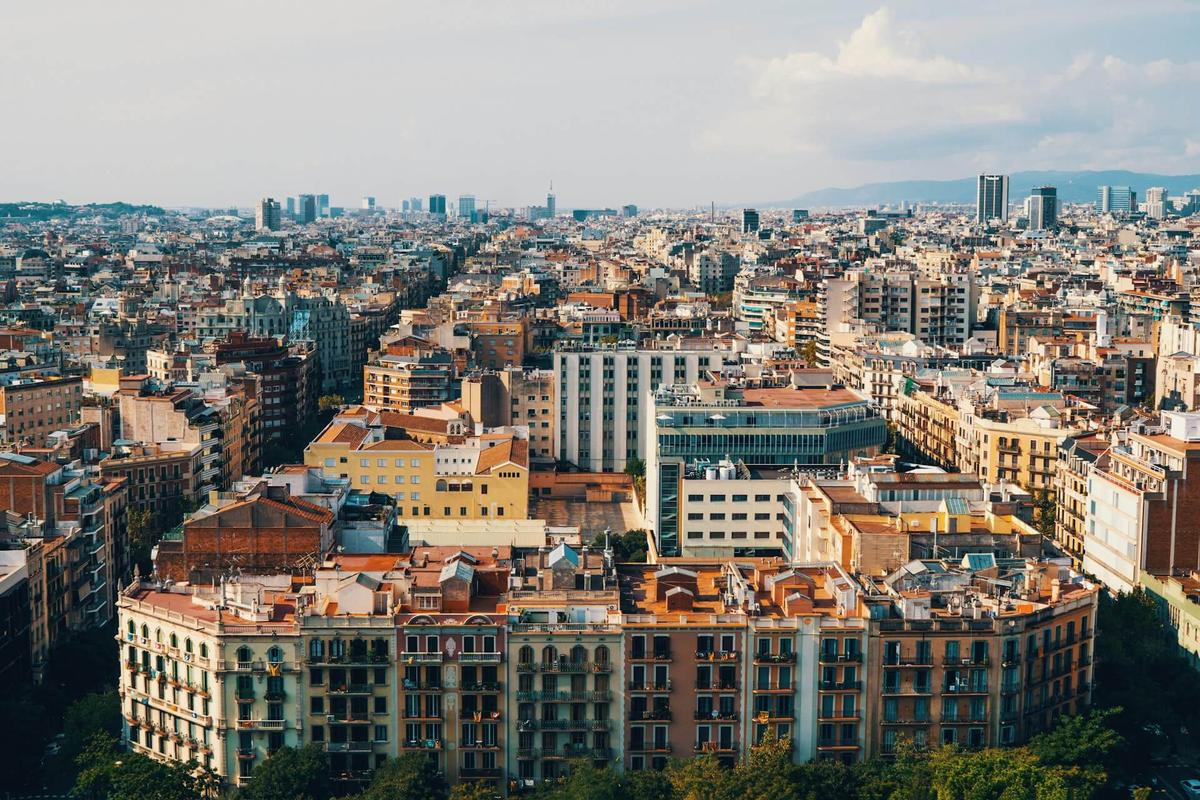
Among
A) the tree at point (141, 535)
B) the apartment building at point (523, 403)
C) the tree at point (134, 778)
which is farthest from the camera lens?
the apartment building at point (523, 403)

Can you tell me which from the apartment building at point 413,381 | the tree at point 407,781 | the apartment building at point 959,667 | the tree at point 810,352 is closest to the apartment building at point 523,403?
the apartment building at point 413,381

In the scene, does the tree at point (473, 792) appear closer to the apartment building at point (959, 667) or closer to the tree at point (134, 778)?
the tree at point (134, 778)

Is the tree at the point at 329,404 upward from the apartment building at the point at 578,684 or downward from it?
downward

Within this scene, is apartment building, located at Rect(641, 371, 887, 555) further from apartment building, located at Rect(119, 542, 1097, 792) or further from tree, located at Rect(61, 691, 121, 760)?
tree, located at Rect(61, 691, 121, 760)

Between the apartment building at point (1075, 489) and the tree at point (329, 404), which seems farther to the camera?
the tree at point (329, 404)

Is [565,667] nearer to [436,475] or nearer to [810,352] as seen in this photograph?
[436,475]

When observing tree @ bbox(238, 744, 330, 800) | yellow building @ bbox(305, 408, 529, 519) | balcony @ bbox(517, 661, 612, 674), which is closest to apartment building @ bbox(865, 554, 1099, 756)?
balcony @ bbox(517, 661, 612, 674)
